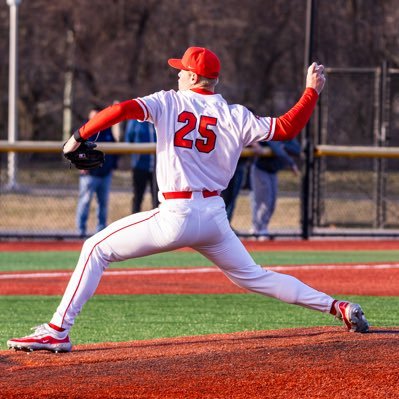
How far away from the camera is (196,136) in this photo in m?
6.32

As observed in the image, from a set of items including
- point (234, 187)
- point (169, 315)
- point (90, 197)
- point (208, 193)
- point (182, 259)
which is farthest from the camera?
point (234, 187)

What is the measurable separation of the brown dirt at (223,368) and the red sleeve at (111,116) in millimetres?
1319

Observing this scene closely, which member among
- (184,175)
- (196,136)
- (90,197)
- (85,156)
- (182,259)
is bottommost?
(182,259)

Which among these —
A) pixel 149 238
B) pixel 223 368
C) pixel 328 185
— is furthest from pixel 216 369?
pixel 328 185

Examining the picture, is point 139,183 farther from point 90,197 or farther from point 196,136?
point 196,136

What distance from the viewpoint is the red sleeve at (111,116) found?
609 cm

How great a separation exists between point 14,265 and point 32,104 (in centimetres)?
2556

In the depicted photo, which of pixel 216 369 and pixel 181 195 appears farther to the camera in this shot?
pixel 181 195

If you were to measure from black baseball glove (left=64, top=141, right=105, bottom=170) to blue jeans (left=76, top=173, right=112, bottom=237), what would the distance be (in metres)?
8.45

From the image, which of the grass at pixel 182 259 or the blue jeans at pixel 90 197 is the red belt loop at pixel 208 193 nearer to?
the grass at pixel 182 259

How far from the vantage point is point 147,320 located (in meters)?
8.34

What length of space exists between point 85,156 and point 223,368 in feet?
4.91

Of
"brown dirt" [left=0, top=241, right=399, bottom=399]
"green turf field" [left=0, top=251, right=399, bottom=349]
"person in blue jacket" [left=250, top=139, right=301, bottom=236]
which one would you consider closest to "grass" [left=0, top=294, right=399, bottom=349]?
"green turf field" [left=0, top=251, right=399, bottom=349]

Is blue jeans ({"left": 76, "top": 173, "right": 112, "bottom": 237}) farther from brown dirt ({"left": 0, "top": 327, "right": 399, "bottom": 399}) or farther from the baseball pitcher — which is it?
the baseball pitcher
